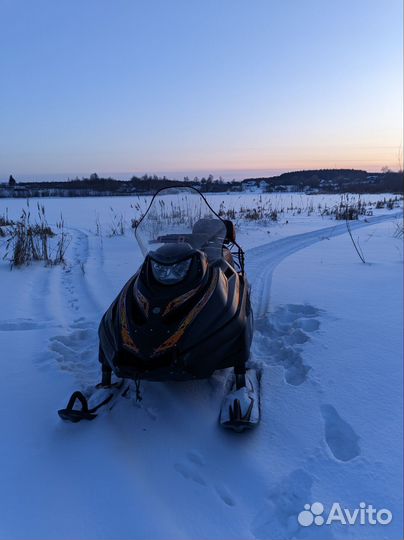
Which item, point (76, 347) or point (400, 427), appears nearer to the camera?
point (400, 427)

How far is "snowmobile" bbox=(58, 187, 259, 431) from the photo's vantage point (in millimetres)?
2258

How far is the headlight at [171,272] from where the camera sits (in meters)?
2.48

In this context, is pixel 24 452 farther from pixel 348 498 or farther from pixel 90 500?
pixel 348 498

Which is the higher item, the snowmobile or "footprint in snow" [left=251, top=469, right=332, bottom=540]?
the snowmobile

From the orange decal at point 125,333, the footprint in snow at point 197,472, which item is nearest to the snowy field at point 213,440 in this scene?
the footprint in snow at point 197,472

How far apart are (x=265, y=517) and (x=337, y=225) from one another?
38.4ft

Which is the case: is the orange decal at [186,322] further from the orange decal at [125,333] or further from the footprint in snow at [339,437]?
the footprint in snow at [339,437]

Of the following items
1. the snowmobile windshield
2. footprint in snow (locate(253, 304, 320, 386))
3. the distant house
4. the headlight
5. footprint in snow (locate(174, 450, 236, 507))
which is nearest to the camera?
footprint in snow (locate(174, 450, 236, 507))

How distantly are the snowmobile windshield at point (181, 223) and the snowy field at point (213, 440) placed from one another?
994 millimetres

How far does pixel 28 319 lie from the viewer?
4258mm

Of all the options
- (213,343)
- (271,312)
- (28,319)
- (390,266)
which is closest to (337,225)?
(390,266)

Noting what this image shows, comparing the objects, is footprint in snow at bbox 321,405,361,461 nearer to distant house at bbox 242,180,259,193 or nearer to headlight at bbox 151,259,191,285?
headlight at bbox 151,259,191,285

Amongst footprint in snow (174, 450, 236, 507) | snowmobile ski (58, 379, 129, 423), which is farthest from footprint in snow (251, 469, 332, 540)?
snowmobile ski (58, 379, 129, 423)

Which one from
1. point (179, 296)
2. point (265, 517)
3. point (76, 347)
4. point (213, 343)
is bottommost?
point (265, 517)
